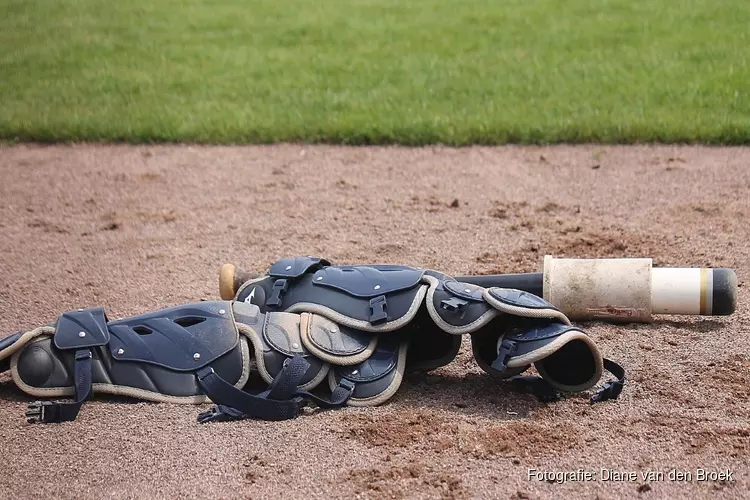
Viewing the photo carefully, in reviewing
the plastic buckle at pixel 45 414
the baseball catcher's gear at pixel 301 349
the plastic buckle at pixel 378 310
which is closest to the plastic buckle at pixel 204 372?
the baseball catcher's gear at pixel 301 349

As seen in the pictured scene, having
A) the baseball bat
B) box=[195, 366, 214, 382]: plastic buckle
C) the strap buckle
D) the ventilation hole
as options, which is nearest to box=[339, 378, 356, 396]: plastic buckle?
the strap buckle

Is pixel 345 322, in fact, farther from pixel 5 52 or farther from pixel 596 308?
pixel 5 52

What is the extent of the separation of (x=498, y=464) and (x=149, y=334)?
139 cm

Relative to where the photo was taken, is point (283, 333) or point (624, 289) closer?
point (283, 333)

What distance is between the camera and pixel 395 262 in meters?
5.04

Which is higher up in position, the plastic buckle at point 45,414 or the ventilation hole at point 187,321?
the ventilation hole at point 187,321

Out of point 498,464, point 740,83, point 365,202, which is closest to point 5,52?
point 365,202

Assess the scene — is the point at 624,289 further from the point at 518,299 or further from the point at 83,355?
the point at 83,355

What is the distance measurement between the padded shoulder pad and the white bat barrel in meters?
0.97

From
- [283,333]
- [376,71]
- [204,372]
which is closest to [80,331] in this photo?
[204,372]

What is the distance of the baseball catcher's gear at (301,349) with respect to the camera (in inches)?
136

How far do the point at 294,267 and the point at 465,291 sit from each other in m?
0.74

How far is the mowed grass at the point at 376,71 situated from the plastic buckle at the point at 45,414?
4.22 metres

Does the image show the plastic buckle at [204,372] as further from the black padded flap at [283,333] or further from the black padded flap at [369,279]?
the black padded flap at [369,279]
